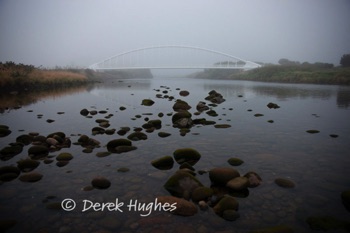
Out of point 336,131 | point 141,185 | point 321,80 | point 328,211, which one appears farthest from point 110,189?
point 321,80

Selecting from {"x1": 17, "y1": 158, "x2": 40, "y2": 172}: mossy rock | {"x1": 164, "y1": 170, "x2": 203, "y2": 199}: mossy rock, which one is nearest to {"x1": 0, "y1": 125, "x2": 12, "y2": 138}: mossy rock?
{"x1": 17, "y1": 158, "x2": 40, "y2": 172}: mossy rock

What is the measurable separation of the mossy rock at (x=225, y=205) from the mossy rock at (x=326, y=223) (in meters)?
1.34

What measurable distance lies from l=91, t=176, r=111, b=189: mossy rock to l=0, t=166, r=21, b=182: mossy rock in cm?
221

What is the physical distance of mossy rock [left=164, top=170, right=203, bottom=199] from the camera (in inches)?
207

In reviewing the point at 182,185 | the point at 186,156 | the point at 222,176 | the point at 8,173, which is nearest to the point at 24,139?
the point at 8,173

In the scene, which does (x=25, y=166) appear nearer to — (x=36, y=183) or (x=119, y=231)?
(x=36, y=183)

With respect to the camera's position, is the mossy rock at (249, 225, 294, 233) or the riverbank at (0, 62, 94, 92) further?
the riverbank at (0, 62, 94, 92)

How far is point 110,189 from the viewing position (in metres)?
5.59

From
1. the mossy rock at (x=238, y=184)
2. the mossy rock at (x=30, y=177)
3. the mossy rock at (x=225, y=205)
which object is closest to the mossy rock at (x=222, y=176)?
the mossy rock at (x=238, y=184)

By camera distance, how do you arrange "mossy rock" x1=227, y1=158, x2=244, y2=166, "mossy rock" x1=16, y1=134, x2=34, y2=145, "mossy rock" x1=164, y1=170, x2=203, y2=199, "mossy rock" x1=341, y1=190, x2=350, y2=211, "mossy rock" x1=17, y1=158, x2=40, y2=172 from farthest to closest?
"mossy rock" x1=16, y1=134, x2=34, y2=145
"mossy rock" x1=227, y1=158, x2=244, y2=166
"mossy rock" x1=17, y1=158, x2=40, y2=172
"mossy rock" x1=164, y1=170, x2=203, y2=199
"mossy rock" x1=341, y1=190, x2=350, y2=211

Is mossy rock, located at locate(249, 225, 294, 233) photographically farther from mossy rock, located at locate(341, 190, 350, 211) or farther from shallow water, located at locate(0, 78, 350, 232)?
mossy rock, located at locate(341, 190, 350, 211)

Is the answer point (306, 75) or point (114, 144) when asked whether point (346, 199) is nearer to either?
point (114, 144)

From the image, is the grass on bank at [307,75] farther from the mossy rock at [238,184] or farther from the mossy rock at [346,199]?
the mossy rock at [238,184]

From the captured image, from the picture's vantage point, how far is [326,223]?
427 centimetres
